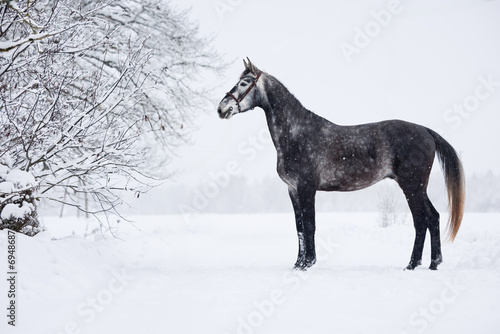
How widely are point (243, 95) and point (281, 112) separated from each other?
2.01 ft

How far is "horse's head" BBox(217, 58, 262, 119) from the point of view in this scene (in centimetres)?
537

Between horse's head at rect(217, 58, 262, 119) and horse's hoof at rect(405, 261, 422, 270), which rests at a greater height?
horse's head at rect(217, 58, 262, 119)

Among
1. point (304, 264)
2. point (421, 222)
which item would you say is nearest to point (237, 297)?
point (304, 264)

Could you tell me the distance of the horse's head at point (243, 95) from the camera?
5.37m

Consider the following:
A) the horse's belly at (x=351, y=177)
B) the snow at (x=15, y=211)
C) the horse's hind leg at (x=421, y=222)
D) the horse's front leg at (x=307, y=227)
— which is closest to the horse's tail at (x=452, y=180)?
the horse's hind leg at (x=421, y=222)

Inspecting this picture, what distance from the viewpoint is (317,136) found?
541 centimetres

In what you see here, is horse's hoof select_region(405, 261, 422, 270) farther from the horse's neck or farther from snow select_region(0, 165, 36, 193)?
snow select_region(0, 165, 36, 193)

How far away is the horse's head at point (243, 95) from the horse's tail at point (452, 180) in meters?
2.69

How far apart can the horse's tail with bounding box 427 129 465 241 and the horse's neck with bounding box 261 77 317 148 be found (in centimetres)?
187

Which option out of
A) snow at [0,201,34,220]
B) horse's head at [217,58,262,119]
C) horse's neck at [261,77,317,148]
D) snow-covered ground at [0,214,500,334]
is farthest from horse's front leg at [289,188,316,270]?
snow at [0,201,34,220]

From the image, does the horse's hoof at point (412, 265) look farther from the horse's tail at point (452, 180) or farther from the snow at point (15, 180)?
the snow at point (15, 180)

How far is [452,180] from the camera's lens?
17.4 ft

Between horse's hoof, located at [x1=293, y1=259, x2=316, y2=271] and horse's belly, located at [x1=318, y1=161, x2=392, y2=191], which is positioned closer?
horse's hoof, located at [x1=293, y1=259, x2=316, y2=271]

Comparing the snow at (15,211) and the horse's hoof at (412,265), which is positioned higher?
the snow at (15,211)
